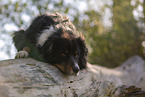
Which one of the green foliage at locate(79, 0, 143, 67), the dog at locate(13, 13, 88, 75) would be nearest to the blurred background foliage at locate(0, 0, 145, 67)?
the green foliage at locate(79, 0, 143, 67)

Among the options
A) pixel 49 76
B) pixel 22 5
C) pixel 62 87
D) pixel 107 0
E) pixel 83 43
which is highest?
pixel 107 0

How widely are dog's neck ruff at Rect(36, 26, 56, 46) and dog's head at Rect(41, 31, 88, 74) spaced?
0.11 m

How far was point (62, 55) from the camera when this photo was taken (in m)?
3.09

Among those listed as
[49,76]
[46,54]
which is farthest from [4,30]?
[49,76]

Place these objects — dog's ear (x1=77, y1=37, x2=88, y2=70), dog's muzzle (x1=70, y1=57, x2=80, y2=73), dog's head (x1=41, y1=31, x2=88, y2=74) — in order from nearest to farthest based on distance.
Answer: dog's muzzle (x1=70, y1=57, x2=80, y2=73)
dog's head (x1=41, y1=31, x2=88, y2=74)
dog's ear (x1=77, y1=37, x2=88, y2=70)

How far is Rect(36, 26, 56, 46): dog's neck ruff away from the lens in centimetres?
346

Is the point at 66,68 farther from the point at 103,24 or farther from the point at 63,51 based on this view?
the point at 103,24

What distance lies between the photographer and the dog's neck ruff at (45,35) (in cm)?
346

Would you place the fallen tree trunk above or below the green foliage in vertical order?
below

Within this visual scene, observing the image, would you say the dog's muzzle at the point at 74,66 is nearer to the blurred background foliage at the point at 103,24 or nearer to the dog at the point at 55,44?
the dog at the point at 55,44

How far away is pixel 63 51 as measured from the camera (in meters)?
3.08

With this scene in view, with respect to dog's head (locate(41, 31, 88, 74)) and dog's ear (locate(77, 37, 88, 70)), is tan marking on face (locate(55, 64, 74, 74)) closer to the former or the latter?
dog's head (locate(41, 31, 88, 74))

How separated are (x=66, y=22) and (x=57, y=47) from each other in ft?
3.43

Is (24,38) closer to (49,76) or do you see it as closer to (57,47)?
(57,47)
